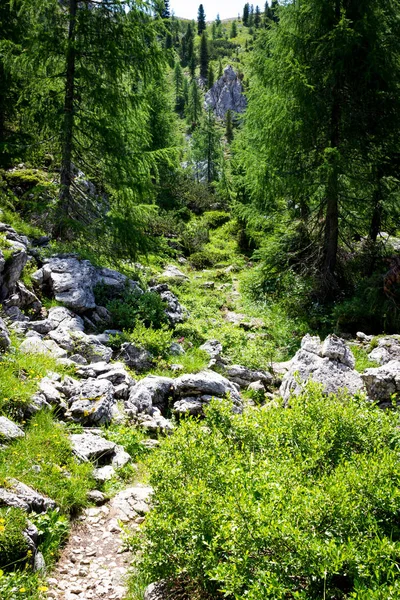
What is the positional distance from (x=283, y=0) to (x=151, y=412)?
13.6 m

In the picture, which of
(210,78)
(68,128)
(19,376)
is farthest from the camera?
(210,78)

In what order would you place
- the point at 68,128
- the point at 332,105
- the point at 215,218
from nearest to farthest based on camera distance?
the point at 68,128, the point at 332,105, the point at 215,218

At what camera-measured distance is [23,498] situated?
12.5 ft

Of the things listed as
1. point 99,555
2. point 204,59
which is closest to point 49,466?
point 99,555

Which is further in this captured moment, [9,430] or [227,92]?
[227,92]

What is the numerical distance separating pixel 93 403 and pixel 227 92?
11418 centimetres

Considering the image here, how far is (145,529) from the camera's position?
332 cm

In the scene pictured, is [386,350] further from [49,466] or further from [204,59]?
[204,59]

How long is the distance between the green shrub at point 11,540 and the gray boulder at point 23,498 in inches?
6.0

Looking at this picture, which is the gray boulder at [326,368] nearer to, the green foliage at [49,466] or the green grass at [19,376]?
the green foliage at [49,466]

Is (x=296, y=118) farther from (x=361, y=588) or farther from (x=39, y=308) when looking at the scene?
(x=361, y=588)

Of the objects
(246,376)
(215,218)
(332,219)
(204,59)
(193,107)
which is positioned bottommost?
(246,376)

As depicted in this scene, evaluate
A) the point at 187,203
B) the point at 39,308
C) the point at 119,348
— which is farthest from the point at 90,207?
the point at 187,203

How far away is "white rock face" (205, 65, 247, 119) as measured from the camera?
346 ft
